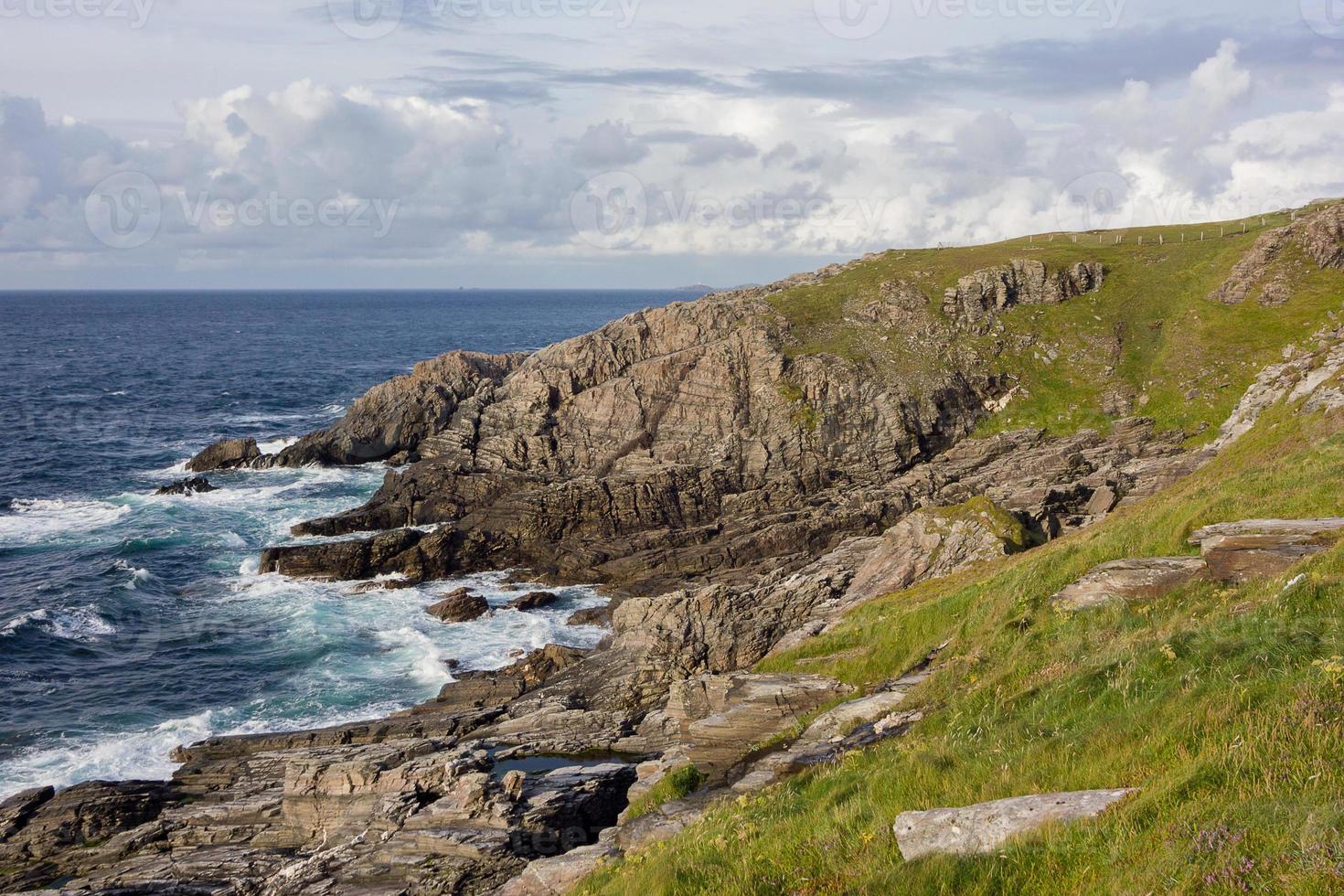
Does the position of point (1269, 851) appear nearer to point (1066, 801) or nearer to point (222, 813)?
point (1066, 801)

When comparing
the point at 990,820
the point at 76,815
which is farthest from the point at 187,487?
the point at 990,820

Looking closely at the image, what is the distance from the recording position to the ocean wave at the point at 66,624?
46.8m

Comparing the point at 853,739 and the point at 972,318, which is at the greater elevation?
the point at 972,318

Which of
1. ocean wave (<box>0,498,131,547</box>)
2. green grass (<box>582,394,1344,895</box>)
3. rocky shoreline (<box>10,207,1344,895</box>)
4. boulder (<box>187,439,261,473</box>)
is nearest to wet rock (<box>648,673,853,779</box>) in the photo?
rocky shoreline (<box>10,207,1344,895</box>)

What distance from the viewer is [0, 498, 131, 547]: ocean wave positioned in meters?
62.1

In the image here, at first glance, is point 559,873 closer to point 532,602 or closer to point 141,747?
point 141,747

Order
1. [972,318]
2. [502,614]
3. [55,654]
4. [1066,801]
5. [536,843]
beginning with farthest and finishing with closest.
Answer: [972,318], [502,614], [55,654], [536,843], [1066,801]

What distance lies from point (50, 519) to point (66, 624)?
74.9 feet

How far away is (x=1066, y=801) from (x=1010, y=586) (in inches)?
587

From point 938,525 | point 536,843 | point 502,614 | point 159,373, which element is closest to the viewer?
point 536,843

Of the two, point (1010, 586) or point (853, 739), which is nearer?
point (853, 739)

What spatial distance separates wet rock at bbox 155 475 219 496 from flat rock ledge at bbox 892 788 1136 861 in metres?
73.0

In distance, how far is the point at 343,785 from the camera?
26.3 metres

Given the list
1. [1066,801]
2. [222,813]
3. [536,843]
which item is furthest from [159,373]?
[1066,801]
